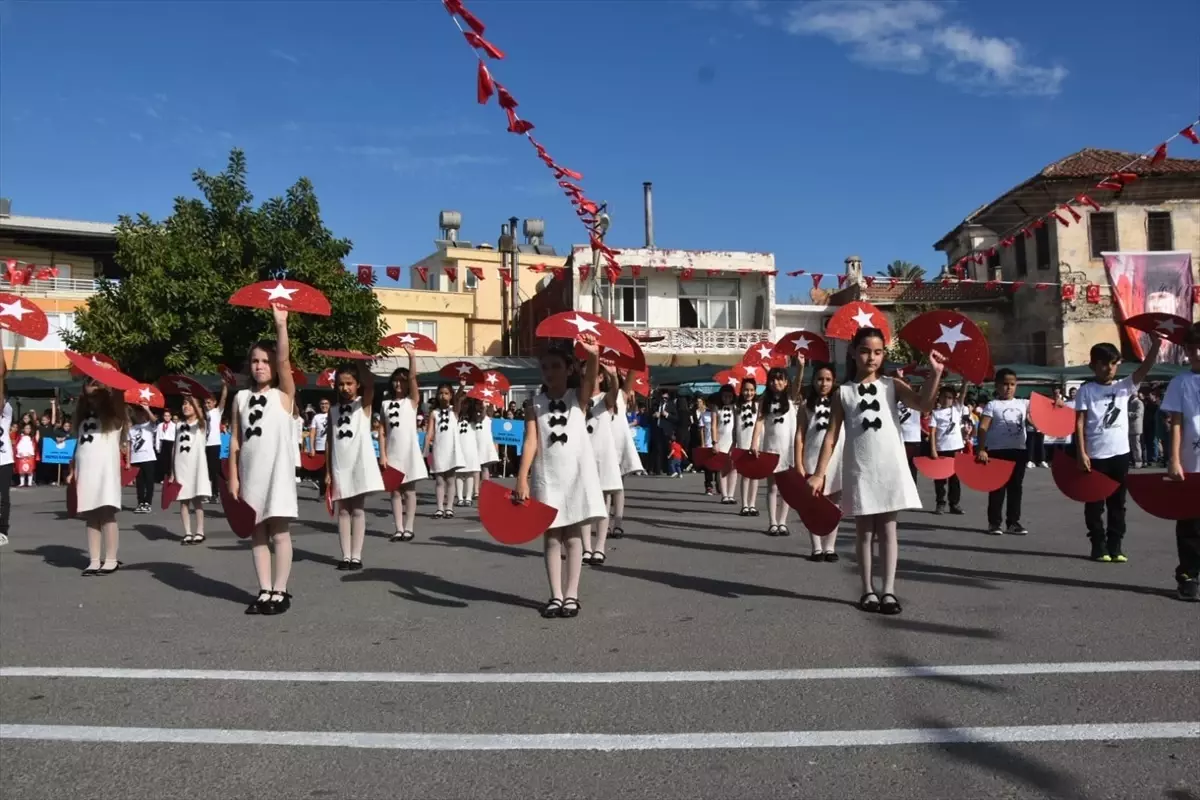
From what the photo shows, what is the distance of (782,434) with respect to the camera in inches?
463

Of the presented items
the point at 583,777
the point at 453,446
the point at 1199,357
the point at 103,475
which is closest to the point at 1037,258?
the point at 453,446

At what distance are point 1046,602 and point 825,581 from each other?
171 cm

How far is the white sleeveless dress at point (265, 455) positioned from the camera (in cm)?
707

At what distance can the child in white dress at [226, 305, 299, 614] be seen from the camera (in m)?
7.09

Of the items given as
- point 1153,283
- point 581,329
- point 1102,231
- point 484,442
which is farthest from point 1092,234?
point 581,329

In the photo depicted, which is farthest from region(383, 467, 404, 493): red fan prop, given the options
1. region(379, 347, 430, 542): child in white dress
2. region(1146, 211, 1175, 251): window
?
region(1146, 211, 1175, 251): window

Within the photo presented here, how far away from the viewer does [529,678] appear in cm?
523

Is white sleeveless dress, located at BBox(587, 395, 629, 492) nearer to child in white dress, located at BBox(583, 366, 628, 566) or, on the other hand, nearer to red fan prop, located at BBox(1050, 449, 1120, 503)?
child in white dress, located at BBox(583, 366, 628, 566)

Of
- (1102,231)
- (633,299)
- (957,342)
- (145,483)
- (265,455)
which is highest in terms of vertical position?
(1102,231)

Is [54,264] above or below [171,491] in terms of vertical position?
above

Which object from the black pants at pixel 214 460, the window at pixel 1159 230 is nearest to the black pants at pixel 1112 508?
the black pants at pixel 214 460

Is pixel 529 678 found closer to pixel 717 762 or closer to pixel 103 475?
pixel 717 762

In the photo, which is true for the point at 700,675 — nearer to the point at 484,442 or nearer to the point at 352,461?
the point at 352,461

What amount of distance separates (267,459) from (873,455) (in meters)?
4.21
